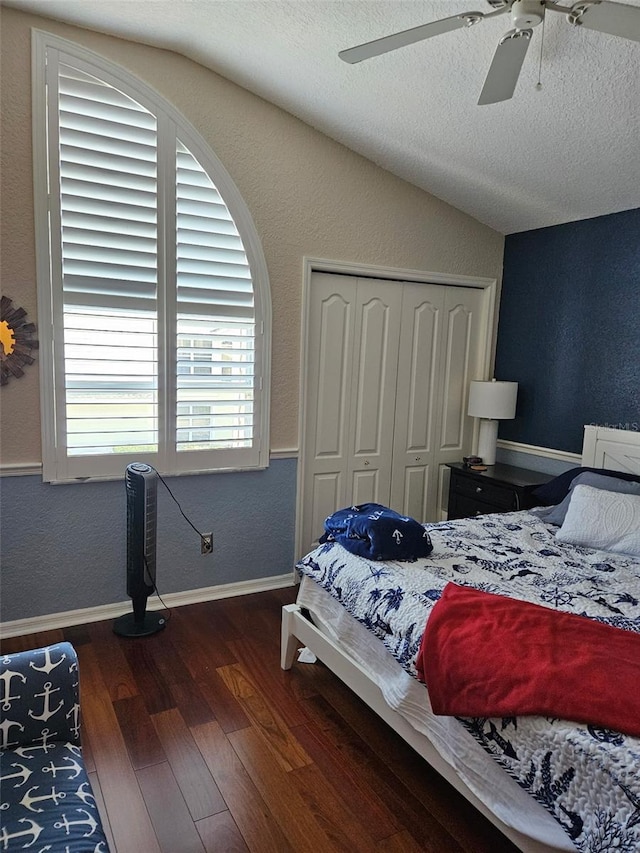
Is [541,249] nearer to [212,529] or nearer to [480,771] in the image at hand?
[212,529]

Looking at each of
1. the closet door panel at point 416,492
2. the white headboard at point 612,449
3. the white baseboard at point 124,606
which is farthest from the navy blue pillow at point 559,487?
the white baseboard at point 124,606

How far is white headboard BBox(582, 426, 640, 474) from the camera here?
133 inches

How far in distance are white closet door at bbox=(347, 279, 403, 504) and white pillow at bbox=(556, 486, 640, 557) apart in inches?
58.5

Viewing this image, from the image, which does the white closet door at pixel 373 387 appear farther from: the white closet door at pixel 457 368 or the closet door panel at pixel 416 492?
the white closet door at pixel 457 368

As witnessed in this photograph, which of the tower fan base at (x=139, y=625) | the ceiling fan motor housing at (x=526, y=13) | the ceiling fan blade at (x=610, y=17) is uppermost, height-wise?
the ceiling fan motor housing at (x=526, y=13)

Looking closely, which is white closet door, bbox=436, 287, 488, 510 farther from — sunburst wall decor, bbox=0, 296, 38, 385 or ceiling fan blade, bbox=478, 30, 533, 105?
sunburst wall decor, bbox=0, 296, 38, 385

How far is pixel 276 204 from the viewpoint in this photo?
337cm

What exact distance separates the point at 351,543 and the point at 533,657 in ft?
3.20

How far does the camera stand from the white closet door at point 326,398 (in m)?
3.69

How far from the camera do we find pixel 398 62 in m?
2.58

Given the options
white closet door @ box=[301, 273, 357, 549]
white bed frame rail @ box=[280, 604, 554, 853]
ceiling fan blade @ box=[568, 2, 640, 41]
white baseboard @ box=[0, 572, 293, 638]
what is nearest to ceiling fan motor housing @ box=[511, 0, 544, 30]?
ceiling fan blade @ box=[568, 2, 640, 41]

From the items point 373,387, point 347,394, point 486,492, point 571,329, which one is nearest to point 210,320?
point 347,394

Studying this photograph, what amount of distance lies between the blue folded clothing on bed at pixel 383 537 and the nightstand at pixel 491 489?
1.42 meters

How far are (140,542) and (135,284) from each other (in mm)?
1391
